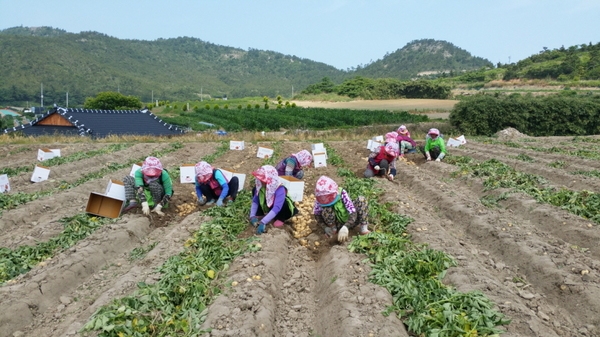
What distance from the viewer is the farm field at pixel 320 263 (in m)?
4.77

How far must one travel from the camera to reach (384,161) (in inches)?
448

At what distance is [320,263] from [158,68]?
141562 mm

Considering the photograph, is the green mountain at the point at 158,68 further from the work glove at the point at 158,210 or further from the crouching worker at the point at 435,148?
the work glove at the point at 158,210

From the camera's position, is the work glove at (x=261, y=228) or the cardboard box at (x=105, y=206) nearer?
the work glove at (x=261, y=228)

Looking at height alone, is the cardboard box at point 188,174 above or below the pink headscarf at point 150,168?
below

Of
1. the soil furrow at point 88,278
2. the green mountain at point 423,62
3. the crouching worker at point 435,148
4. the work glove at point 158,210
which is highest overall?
the green mountain at point 423,62

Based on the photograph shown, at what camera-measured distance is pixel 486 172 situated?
11.5 meters

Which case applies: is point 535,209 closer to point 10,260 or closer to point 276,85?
point 10,260

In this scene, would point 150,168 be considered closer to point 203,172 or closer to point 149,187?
point 149,187

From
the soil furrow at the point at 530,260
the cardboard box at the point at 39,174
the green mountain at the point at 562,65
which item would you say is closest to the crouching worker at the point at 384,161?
the soil furrow at the point at 530,260

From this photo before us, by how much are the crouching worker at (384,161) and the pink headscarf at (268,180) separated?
4.78 m

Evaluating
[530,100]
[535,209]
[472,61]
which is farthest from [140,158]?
[472,61]

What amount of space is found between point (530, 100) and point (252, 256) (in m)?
30.3

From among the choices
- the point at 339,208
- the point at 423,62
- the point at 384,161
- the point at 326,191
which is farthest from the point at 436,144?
the point at 423,62
